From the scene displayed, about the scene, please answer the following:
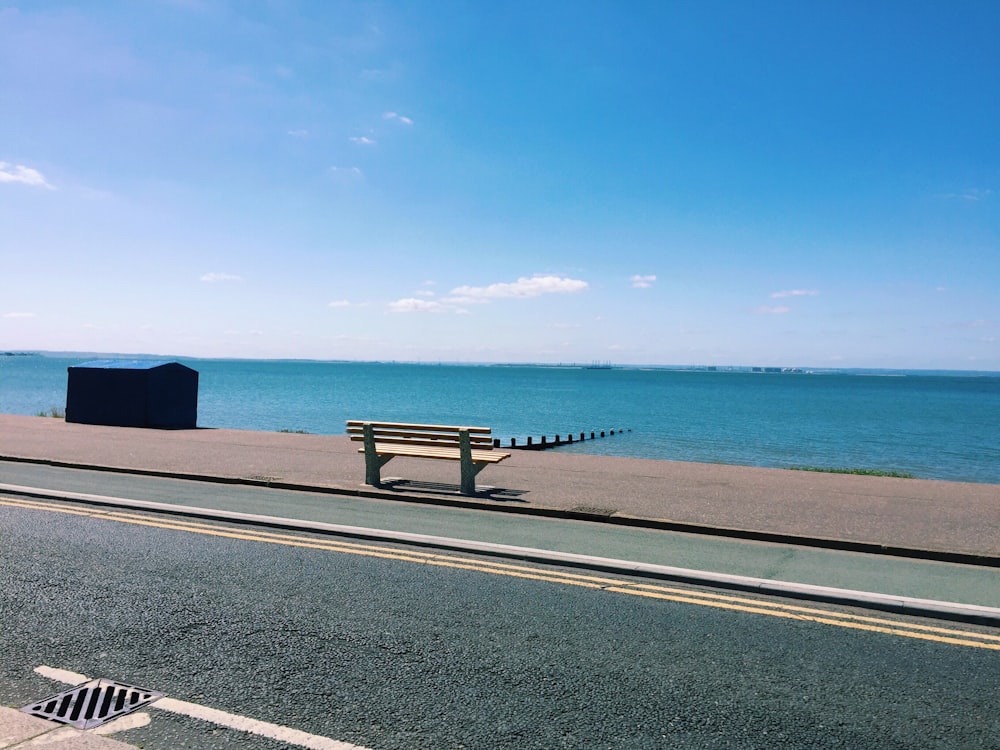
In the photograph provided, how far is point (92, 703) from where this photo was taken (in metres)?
3.95

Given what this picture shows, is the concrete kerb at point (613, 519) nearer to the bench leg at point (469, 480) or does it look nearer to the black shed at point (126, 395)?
the bench leg at point (469, 480)

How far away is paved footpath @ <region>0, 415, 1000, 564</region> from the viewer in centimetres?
853

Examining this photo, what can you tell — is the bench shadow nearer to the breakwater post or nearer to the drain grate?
the drain grate

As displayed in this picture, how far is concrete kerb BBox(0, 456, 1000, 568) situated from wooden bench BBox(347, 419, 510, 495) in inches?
16.3

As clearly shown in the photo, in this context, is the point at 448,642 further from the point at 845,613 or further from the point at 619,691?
the point at 845,613

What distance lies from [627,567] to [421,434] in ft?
16.4

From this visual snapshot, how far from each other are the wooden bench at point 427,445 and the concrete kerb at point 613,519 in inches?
16.3

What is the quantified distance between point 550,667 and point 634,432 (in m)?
40.4

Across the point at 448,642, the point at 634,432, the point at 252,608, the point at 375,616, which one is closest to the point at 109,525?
the point at 252,608

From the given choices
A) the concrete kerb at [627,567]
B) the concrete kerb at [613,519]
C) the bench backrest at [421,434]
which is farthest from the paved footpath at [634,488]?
the concrete kerb at [627,567]

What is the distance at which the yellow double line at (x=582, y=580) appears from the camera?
17.5ft

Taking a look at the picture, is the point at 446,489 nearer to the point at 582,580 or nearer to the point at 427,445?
the point at 427,445

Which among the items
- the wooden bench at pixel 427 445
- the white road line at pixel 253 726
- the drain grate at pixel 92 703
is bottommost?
the drain grate at pixel 92 703

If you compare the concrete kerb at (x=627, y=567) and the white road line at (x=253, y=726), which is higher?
the concrete kerb at (x=627, y=567)
